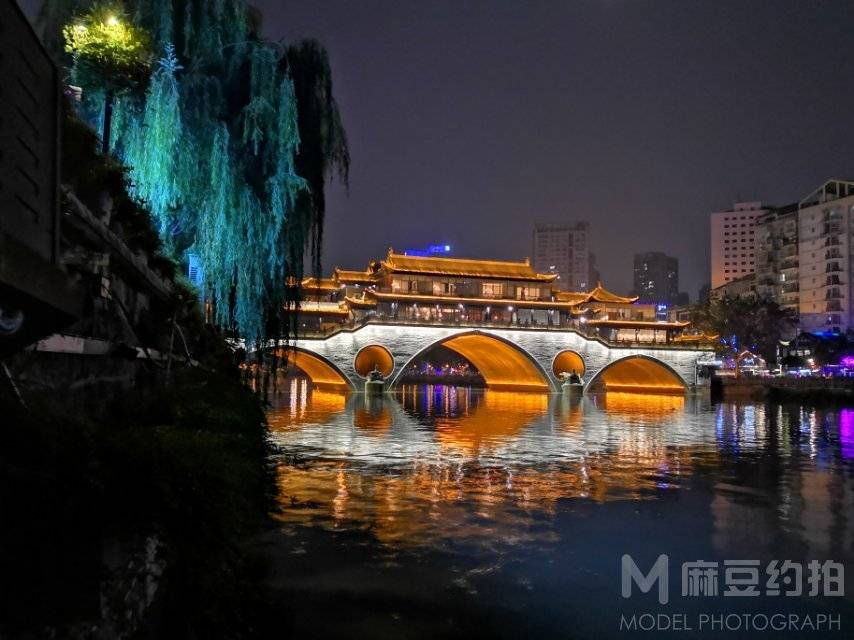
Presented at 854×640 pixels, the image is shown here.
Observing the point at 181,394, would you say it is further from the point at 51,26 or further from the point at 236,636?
the point at 51,26

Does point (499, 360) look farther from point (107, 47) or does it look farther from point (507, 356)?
point (107, 47)

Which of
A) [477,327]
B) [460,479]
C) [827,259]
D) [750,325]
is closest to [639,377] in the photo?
[750,325]

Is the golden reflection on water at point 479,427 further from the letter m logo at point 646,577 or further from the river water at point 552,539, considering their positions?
the letter m logo at point 646,577

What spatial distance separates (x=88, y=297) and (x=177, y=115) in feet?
15.6

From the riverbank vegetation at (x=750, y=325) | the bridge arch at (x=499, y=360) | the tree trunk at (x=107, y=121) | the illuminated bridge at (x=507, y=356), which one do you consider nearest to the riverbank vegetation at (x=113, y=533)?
the tree trunk at (x=107, y=121)

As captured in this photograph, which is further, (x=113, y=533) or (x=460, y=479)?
(x=460, y=479)

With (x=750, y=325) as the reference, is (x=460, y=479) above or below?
below

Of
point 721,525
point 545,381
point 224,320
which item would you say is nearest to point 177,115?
point 224,320

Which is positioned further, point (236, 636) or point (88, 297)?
point (88, 297)

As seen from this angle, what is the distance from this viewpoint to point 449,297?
55.2 m

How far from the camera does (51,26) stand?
1051 cm

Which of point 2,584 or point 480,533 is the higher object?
point 2,584

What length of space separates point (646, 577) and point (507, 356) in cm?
5209

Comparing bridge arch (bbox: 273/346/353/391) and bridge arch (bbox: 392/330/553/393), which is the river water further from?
bridge arch (bbox: 392/330/553/393)
